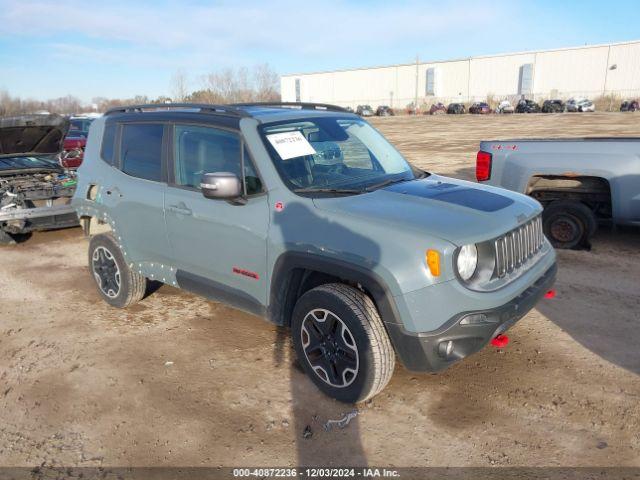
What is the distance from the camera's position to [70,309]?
5293 millimetres

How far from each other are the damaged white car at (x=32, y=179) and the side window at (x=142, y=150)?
10.9 ft

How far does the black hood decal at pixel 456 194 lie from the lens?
11.4ft

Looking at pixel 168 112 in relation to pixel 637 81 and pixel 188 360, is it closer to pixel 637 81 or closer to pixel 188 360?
pixel 188 360

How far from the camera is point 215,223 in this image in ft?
12.7

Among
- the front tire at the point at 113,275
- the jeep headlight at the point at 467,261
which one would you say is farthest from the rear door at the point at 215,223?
the jeep headlight at the point at 467,261

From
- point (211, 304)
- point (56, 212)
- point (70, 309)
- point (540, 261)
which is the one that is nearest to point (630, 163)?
point (540, 261)

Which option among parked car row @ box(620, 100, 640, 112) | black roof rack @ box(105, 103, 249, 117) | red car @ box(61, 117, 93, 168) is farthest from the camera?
parked car row @ box(620, 100, 640, 112)

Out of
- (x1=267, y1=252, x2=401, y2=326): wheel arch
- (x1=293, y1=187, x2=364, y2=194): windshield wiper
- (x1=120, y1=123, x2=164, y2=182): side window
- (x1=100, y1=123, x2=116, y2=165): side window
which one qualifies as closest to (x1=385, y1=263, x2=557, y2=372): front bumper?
(x1=267, y1=252, x2=401, y2=326): wheel arch

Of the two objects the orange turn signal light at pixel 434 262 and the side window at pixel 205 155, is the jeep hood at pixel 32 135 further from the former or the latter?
the orange turn signal light at pixel 434 262

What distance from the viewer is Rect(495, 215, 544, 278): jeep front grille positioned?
3.28m

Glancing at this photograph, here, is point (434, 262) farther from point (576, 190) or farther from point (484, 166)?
point (576, 190)

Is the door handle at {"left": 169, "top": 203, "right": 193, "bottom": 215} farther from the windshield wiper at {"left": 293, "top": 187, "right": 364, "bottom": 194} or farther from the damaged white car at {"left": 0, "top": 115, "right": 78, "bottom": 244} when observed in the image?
the damaged white car at {"left": 0, "top": 115, "right": 78, "bottom": 244}

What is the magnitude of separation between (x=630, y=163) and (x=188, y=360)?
5344 mm

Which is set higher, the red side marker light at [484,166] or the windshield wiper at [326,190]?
the windshield wiper at [326,190]
